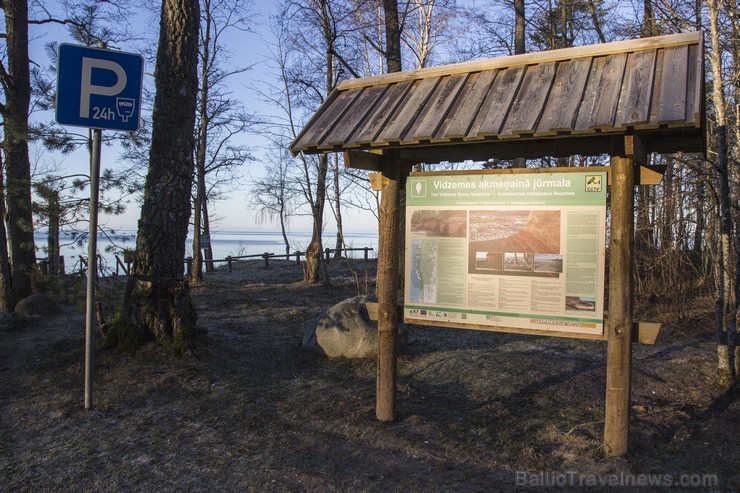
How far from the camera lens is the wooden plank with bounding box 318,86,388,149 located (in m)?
4.57

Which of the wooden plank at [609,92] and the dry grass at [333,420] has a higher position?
the wooden plank at [609,92]

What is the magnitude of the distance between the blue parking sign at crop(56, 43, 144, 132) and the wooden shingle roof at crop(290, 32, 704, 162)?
144 cm

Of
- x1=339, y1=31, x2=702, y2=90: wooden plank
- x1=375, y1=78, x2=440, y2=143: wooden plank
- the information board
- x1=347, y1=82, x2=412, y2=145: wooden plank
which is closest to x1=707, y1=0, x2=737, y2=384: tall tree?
x1=339, y1=31, x2=702, y2=90: wooden plank

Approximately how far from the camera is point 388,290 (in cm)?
489

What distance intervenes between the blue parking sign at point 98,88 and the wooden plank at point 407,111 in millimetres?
2126

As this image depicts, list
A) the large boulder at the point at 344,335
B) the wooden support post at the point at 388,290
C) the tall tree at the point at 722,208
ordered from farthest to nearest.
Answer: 1. the large boulder at the point at 344,335
2. the tall tree at the point at 722,208
3. the wooden support post at the point at 388,290

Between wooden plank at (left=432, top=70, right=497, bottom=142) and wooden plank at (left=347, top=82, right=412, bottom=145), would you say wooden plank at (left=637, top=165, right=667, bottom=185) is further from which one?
wooden plank at (left=347, top=82, right=412, bottom=145)

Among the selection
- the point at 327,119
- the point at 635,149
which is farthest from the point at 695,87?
the point at 327,119

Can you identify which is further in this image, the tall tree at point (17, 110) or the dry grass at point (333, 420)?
the tall tree at point (17, 110)

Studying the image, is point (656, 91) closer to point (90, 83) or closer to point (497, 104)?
point (497, 104)

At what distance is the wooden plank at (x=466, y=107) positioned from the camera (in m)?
4.15

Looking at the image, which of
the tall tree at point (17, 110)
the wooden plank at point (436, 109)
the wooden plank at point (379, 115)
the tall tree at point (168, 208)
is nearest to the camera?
the wooden plank at point (436, 109)

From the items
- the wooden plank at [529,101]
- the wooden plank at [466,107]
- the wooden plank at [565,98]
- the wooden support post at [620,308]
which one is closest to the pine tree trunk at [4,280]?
the wooden plank at [466,107]

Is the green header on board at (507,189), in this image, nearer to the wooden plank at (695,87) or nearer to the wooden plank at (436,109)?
the wooden plank at (436,109)
